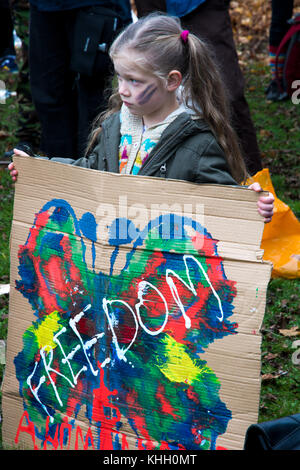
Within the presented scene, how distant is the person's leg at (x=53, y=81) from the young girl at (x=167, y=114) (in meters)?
1.78

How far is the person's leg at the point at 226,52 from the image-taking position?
4230 mm

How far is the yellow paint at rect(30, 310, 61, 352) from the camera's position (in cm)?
235

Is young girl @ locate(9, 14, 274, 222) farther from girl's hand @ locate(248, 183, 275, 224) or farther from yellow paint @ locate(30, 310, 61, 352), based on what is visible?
yellow paint @ locate(30, 310, 61, 352)

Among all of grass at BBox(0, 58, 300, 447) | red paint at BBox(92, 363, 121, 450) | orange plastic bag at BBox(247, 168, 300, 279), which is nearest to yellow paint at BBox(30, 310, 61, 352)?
red paint at BBox(92, 363, 121, 450)

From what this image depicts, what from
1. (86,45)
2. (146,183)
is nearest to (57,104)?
(86,45)

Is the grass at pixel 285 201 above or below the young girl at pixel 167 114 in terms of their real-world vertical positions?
below

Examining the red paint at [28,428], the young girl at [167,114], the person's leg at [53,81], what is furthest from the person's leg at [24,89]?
the red paint at [28,428]

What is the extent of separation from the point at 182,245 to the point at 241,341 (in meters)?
0.36

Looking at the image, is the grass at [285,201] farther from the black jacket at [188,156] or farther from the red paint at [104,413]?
the black jacket at [188,156]

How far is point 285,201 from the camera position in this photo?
5.21 meters

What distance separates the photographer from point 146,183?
219 centimetres

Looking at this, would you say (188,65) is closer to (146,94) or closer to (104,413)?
(146,94)

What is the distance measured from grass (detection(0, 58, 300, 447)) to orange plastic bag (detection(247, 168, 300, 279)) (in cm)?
8

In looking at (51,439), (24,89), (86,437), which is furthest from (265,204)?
(24,89)
